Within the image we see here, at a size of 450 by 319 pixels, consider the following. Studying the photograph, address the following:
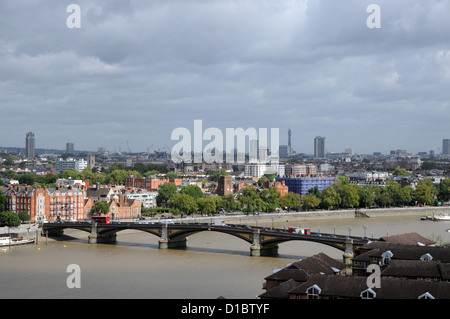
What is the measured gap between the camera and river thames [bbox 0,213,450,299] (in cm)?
2681

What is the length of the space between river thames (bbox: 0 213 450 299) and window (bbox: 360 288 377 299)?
5968mm

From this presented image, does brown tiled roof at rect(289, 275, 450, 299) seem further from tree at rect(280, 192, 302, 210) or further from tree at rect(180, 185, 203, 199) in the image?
tree at rect(180, 185, 203, 199)

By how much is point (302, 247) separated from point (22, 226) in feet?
70.4

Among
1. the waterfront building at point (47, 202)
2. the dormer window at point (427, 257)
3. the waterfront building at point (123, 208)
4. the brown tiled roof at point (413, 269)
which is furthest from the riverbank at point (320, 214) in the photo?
the brown tiled roof at point (413, 269)

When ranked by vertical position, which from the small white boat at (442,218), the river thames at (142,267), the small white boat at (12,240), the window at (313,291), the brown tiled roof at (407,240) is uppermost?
the brown tiled roof at (407,240)

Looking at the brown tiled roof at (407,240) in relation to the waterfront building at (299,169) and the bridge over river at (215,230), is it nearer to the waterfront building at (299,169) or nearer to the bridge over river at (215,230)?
the bridge over river at (215,230)

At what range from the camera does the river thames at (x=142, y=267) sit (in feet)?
88.0

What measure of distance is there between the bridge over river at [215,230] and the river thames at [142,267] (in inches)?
32.0

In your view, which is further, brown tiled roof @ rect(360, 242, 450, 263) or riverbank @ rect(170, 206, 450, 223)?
riverbank @ rect(170, 206, 450, 223)

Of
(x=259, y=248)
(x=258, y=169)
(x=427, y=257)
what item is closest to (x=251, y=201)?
(x=259, y=248)

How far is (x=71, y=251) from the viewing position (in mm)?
39625

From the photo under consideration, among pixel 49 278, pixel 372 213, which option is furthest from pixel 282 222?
pixel 49 278

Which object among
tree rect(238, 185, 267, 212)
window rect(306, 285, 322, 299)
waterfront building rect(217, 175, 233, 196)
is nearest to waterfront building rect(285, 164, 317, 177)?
waterfront building rect(217, 175, 233, 196)

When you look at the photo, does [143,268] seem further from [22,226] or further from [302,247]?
[22,226]
